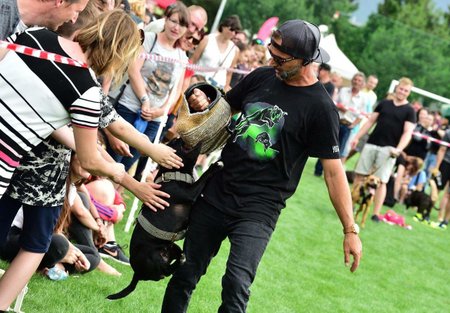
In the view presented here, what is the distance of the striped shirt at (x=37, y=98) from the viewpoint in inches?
133

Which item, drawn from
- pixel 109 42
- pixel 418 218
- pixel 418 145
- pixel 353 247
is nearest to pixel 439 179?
pixel 418 218

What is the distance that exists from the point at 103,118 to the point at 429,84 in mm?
28166

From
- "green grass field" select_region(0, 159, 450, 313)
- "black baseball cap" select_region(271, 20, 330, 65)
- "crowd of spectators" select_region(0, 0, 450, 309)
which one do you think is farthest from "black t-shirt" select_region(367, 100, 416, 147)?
"black baseball cap" select_region(271, 20, 330, 65)

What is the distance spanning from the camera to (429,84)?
101ft

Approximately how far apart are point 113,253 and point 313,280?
2.46 meters

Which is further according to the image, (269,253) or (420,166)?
(420,166)

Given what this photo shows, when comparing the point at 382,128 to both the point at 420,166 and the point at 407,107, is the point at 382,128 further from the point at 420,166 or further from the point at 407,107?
the point at 420,166

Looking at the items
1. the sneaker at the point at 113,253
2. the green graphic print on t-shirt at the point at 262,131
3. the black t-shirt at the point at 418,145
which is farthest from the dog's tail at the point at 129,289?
the black t-shirt at the point at 418,145

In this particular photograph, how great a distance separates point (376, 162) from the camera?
42.4ft

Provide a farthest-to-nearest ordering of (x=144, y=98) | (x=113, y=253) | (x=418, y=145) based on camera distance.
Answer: (x=418, y=145) < (x=144, y=98) < (x=113, y=253)

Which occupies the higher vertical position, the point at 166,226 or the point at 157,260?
the point at 166,226

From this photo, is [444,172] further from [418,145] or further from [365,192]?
[365,192]

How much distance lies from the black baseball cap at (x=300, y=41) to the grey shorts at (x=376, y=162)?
8.48m

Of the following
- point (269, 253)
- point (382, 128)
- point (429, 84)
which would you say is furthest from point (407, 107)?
point (429, 84)
